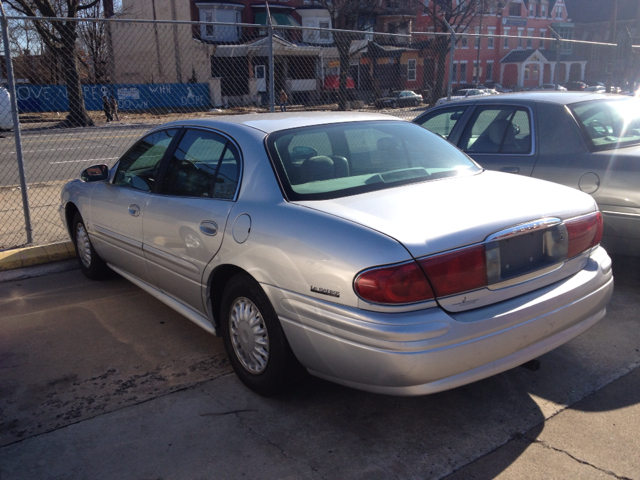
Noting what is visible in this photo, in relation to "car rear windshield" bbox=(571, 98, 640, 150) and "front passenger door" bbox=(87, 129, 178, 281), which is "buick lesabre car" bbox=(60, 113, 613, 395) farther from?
"car rear windshield" bbox=(571, 98, 640, 150)

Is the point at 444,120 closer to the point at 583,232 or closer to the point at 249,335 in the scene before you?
the point at 583,232

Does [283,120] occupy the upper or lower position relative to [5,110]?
upper

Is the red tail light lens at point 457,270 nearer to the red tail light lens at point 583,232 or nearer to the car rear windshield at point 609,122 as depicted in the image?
the red tail light lens at point 583,232

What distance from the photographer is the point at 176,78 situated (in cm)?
3769

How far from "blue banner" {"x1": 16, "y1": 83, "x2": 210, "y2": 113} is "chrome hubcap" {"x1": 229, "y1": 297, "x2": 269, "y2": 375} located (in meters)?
20.1

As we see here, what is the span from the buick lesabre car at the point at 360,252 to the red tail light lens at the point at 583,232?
0.04ft

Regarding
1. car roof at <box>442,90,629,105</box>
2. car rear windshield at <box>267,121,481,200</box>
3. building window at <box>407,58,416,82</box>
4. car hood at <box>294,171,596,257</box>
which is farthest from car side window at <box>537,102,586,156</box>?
building window at <box>407,58,416,82</box>

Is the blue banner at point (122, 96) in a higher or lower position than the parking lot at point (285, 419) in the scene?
higher

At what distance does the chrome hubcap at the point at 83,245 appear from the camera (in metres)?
5.41

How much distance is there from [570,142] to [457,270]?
3045 mm

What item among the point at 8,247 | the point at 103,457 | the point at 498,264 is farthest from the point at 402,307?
the point at 8,247

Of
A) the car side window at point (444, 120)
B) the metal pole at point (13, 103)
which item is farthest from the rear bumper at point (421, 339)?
the metal pole at point (13, 103)

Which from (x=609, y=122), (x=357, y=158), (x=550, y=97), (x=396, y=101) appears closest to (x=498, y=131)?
(x=550, y=97)

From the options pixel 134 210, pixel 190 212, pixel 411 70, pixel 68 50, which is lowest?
pixel 134 210
